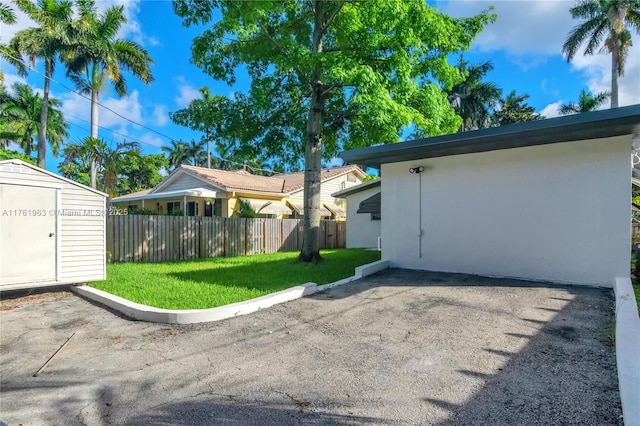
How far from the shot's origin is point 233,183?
65.4 feet

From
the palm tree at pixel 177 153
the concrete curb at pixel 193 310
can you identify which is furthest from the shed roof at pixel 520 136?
the palm tree at pixel 177 153

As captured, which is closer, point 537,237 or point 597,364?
point 597,364

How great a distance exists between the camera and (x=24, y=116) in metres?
28.2

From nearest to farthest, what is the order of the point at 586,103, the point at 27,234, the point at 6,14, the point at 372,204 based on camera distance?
1. the point at 27,234
2. the point at 372,204
3. the point at 6,14
4. the point at 586,103

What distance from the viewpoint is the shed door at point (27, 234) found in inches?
258

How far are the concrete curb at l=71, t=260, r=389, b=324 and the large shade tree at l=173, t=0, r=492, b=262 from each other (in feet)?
13.3

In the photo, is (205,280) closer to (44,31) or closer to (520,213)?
(520,213)

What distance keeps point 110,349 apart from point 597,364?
5599 mm

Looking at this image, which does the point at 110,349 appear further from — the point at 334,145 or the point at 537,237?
the point at 334,145

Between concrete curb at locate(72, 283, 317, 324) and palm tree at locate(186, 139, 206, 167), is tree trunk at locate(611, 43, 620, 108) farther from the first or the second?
palm tree at locate(186, 139, 206, 167)

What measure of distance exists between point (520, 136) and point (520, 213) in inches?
68.9

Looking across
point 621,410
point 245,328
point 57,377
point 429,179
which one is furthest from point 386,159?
point 57,377

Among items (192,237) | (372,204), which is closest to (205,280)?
(192,237)

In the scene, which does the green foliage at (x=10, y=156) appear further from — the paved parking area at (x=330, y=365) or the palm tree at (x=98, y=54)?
the paved parking area at (x=330, y=365)
